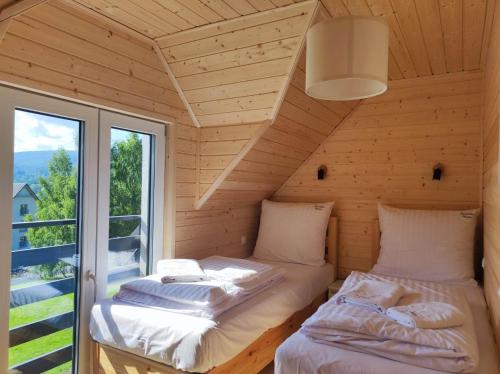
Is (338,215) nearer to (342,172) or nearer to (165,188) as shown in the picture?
(342,172)

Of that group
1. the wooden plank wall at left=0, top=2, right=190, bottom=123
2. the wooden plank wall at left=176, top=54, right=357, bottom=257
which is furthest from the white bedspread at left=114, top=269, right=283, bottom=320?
the wooden plank wall at left=0, top=2, right=190, bottom=123

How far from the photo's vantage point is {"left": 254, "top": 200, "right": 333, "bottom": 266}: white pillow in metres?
3.20

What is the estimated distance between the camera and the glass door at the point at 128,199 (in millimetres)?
2242

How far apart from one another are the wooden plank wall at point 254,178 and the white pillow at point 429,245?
39.3 inches

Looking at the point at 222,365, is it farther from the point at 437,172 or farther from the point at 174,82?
the point at 437,172

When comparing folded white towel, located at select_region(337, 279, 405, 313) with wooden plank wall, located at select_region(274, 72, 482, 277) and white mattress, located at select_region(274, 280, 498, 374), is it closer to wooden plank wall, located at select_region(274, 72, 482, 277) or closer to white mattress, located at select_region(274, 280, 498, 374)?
white mattress, located at select_region(274, 280, 498, 374)

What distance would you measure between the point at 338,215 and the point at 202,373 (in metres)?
2.08

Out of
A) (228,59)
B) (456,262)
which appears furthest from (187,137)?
(456,262)

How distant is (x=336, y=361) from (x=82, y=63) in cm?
198

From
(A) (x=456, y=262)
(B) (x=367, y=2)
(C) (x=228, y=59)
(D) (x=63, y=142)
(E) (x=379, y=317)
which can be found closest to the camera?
(E) (x=379, y=317)

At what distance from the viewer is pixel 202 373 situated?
1.72 metres

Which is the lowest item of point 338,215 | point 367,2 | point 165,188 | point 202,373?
point 202,373

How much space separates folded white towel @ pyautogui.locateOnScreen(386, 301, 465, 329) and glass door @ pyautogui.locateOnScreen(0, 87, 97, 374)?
5.65 feet

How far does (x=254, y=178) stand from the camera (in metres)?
3.14
